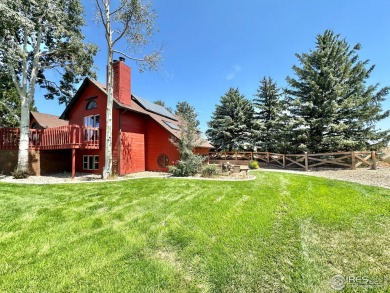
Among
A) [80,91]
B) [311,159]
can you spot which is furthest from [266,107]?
[80,91]

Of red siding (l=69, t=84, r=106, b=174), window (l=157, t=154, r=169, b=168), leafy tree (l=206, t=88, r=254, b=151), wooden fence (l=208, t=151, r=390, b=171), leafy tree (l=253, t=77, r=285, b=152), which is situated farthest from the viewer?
leafy tree (l=206, t=88, r=254, b=151)

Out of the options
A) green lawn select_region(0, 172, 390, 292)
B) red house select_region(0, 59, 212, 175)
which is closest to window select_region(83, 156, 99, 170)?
red house select_region(0, 59, 212, 175)

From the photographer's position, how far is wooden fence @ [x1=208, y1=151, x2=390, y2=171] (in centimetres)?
1288

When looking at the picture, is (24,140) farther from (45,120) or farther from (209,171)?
(209,171)

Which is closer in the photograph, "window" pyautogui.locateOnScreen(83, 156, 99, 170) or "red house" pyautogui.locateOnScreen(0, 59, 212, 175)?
"red house" pyautogui.locateOnScreen(0, 59, 212, 175)

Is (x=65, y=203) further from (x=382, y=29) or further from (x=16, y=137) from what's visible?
(x=382, y=29)

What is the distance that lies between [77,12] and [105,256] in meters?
16.5

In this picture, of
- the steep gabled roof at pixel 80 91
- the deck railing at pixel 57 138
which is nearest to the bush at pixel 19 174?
the deck railing at pixel 57 138

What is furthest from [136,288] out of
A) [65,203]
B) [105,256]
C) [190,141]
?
[190,141]

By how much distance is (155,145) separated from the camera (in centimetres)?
1445

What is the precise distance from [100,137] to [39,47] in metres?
7.01

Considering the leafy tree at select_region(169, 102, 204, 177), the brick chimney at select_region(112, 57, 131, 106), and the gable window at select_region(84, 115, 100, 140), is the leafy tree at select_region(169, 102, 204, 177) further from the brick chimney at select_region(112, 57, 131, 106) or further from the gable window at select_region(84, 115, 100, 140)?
the gable window at select_region(84, 115, 100, 140)

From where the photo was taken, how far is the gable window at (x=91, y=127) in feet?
41.6

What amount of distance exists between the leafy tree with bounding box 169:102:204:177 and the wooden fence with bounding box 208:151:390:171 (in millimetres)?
8902
